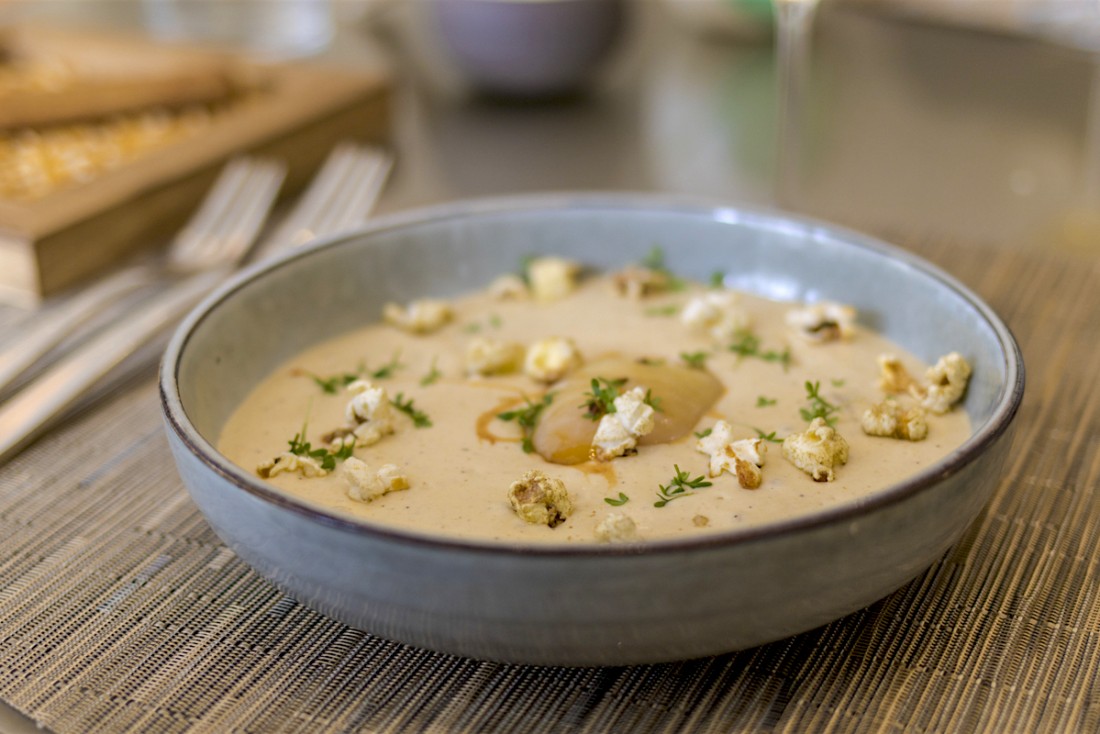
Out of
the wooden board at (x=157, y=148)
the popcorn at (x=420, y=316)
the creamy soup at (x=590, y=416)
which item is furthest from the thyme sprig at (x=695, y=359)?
the wooden board at (x=157, y=148)

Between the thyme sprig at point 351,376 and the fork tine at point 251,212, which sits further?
the fork tine at point 251,212

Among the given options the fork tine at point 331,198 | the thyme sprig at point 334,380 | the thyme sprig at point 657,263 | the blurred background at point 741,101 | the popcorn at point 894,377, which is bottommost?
the blurred background at point 741,101

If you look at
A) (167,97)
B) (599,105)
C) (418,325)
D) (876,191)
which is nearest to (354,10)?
(599,105)

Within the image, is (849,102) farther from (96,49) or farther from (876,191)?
(96,49)

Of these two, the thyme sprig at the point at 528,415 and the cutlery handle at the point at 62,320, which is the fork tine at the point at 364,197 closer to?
the cutlery handle at the point at 62,320

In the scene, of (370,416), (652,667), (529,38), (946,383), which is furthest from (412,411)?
(529,38)

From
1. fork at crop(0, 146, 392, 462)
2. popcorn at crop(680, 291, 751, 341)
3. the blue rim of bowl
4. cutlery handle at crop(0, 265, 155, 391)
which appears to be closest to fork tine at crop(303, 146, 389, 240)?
fork at crop(0, 146, 392, 462)
